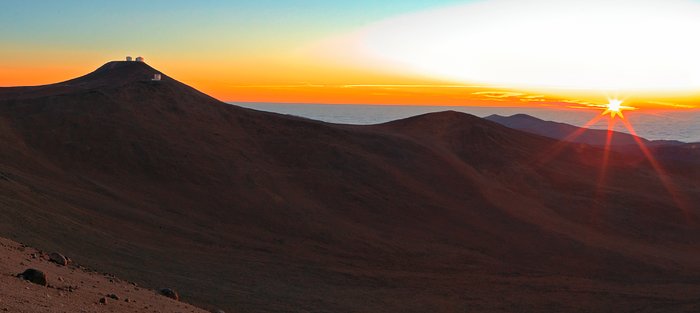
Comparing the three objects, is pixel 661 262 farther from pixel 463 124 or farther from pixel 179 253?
pixel 463 124

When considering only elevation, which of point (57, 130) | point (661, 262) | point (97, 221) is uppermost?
point (57, 130)

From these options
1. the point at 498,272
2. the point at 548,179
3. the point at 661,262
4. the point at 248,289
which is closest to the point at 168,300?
the point at 248,289

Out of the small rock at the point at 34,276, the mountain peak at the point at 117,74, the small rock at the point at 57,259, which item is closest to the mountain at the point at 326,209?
the mountain peak at the point at 117,74

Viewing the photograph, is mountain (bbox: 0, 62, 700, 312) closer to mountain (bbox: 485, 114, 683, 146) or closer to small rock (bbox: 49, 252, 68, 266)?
small rock (bbox: 49, 252, 68, 266)

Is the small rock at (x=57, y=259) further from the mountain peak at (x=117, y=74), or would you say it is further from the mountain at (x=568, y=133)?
the mountain at (x=568, y=133)

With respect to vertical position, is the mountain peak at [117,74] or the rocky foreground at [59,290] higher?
the mountain peak at [117,74]

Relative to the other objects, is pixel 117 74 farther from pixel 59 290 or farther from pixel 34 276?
pixel 59 290
